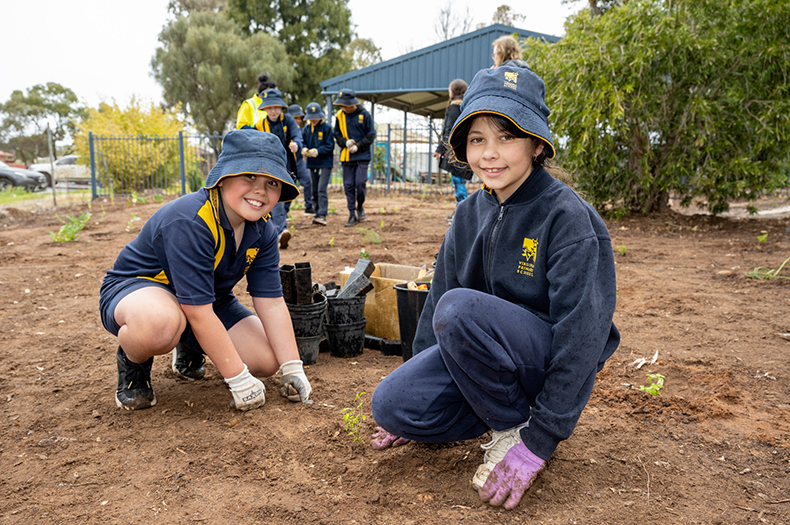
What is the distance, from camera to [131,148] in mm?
14742

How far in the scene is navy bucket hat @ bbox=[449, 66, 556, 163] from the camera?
5.67 ft

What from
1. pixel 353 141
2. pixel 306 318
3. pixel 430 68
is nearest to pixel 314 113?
pixel 353 141

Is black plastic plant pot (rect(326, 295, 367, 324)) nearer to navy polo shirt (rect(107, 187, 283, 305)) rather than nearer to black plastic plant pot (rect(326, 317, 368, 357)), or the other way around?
black plastic plant pot (rect(326, 317, 368, 357))

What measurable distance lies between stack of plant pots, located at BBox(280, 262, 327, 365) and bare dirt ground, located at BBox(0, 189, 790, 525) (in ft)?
0.48

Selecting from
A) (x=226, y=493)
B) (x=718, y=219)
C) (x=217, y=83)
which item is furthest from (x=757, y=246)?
(x=217, y=83)

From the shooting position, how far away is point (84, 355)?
3285 mm

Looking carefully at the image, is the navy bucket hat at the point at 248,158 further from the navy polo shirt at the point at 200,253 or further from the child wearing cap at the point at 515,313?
the child wearing cap at the point at 515,313

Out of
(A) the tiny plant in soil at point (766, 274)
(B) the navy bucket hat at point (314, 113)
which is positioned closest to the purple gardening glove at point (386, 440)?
(A) the tiny plant in soil at point (766, 274)

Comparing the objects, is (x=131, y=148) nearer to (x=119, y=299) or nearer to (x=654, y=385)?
(x=119, y=299)

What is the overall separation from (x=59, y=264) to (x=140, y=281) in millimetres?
4234

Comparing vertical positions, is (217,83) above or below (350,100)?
above

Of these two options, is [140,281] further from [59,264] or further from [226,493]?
[59,264]

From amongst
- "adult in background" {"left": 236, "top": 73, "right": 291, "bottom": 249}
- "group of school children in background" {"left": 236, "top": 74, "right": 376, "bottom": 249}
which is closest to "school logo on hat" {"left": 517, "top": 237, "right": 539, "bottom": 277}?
"adult in background" {"left": 236, "top": 73, "right": 291, "bottom": 249}

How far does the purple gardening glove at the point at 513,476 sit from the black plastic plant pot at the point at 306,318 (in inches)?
61.8
